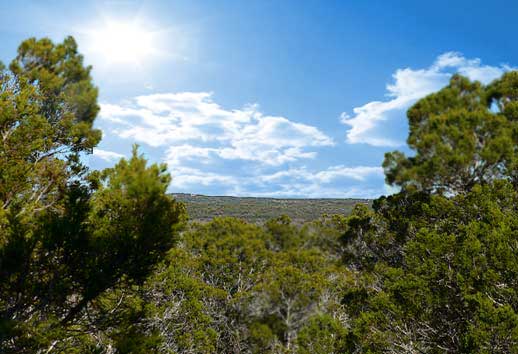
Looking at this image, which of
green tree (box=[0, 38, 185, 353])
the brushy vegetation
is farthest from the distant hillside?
green tree (box=[0, 38, 185, 353])

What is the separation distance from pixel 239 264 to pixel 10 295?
659 inches

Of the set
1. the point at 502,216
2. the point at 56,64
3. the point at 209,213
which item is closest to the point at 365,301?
the point at 502,216

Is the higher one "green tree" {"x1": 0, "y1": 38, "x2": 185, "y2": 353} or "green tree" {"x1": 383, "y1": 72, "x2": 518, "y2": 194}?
"green tree" {"x1": 383, "y1": 72, "x2": 518, "y2": 194}

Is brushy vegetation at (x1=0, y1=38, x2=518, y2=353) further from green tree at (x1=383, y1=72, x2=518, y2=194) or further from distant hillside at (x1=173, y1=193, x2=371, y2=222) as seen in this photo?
distant hillside at (x1=173, y1=193, x2=371, y2=222)

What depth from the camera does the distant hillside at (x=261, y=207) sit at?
213 feet

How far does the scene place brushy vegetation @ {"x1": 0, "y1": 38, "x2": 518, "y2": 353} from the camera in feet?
19.6

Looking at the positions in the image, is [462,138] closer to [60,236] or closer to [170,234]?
[170,234]

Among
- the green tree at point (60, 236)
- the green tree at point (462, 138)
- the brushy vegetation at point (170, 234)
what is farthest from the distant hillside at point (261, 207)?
the green tree at point (60, 236)

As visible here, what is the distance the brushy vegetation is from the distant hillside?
48.0 meters

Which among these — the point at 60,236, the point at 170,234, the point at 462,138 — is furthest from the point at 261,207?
the point at 60,236

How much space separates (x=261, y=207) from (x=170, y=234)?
7186 centimetres

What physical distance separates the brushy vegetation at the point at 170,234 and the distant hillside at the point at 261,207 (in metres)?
48.0

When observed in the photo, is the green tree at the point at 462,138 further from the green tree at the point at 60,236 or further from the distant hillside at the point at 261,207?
the distant hillside at the point at 261,207

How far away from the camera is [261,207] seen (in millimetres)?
77938
